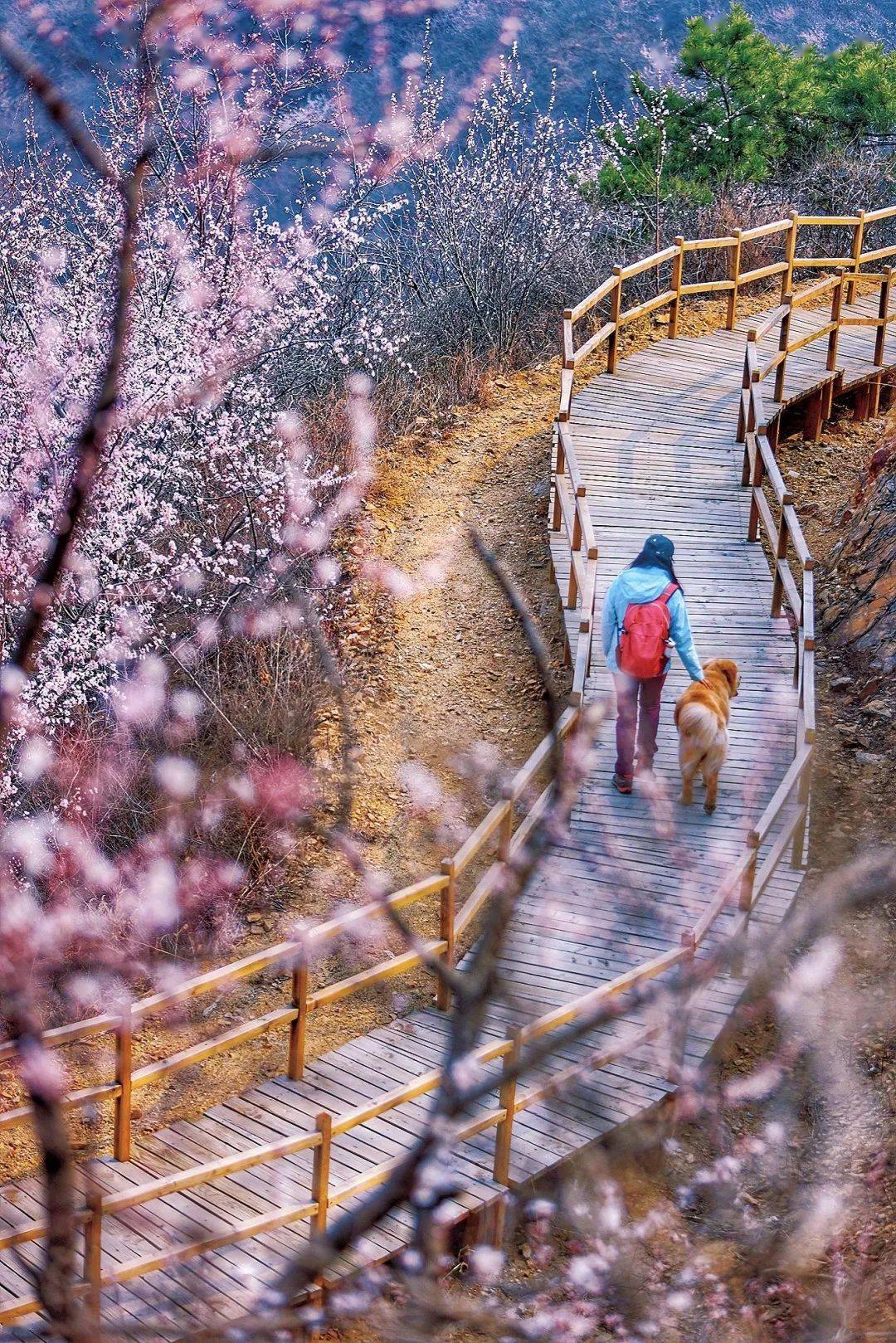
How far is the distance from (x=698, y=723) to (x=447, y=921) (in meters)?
1.95

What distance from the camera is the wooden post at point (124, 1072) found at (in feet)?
20.8

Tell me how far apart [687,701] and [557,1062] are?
2334 millimetres

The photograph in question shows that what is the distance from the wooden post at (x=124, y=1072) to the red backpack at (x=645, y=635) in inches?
143

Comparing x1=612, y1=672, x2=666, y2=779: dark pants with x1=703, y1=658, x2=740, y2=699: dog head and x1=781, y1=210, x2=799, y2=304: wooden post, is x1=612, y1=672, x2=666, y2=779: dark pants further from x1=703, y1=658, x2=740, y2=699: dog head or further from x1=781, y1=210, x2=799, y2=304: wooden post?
x1=781, y1=210, x2=799, y2=304: wooden post

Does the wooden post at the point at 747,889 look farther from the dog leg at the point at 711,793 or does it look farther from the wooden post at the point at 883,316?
the wooden post at the point at 883,316

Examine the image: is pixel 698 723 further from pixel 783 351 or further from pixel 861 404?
pixel 861 404

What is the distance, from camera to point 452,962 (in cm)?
812

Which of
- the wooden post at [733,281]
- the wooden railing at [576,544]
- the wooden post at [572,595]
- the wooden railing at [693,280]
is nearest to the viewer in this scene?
the wooden railing at [576,544]

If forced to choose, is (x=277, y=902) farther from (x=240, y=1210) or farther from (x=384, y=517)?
(x=384, y=517)

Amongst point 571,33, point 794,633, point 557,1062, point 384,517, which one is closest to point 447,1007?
point 557,1062

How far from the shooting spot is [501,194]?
1823 centimetres

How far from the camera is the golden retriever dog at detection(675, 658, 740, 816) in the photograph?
27.9 ft

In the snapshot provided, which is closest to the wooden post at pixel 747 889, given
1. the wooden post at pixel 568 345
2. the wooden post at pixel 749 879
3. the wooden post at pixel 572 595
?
the wooden post at pixel 749 879

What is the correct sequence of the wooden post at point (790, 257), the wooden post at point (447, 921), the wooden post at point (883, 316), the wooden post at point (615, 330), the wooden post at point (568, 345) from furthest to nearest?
the wooden post at point (790, 257) < the wooden post at point (883, 316) < the wooden post at point (615, 330) < the wooden post at point (568, 345) < the wooden post at point (447, 921)
